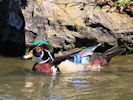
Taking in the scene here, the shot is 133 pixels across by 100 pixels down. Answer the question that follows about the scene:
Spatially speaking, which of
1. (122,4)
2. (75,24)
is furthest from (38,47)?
(122,4)

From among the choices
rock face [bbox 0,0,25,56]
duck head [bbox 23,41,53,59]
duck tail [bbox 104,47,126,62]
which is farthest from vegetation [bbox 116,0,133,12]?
rock face [bbox 0,0,25,56]

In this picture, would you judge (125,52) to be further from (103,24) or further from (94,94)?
(94,94)

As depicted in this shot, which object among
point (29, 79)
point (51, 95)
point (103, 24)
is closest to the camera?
point (51, 95)

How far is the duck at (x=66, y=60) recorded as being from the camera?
9.64 metres

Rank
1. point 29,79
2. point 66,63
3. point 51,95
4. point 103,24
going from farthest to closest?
point 103,24 < point 66,63 < point 29,79 < point 51,95

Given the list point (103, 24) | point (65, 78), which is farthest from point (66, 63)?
point (103, 24)

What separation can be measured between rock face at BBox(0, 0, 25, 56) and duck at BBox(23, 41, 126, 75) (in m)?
1.23

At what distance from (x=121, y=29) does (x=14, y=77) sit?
2594mm

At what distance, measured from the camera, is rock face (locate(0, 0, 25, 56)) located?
11180mm

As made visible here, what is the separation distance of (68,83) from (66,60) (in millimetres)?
1172

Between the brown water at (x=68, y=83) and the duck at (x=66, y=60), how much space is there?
18cm

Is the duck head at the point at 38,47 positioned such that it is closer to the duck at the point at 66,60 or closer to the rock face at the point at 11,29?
the duck at the point at 66,60

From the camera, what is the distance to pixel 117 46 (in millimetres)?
10680

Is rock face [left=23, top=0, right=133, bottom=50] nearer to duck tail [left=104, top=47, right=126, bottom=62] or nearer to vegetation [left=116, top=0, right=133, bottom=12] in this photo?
vegetation [left=116, top=0, right=133, bottom=12]
